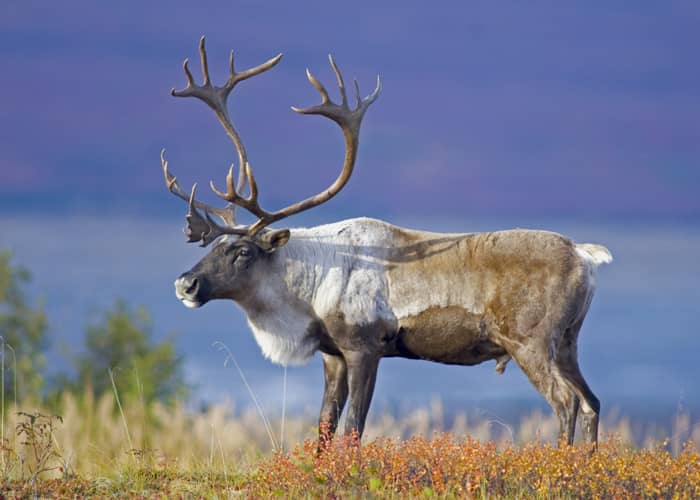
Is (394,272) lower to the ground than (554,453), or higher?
higher

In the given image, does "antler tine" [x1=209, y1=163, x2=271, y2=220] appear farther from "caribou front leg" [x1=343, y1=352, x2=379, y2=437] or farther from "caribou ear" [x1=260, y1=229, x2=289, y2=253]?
"caribou front leg" [x1=343, y1=352, x2=379, y2=437]

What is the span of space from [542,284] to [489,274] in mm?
480

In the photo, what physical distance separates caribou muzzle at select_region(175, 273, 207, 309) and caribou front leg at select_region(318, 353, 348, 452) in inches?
53.6

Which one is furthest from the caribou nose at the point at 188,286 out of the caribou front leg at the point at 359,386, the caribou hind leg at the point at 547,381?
the caribou hind leg at the point at 547,381

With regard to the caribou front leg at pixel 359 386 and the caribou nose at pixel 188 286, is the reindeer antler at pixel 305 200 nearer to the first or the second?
the caribou nose at pixel 188 286

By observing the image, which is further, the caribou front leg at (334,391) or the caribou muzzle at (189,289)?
the caribou front leg at (334,391)

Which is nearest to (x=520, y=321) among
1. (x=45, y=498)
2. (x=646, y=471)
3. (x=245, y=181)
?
(x=646, y=471)

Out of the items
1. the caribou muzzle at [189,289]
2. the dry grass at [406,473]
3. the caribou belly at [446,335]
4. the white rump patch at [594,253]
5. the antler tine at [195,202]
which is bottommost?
the dry grass at [406,473]

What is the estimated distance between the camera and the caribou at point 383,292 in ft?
30.7

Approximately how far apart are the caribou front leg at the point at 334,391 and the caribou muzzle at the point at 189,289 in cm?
136

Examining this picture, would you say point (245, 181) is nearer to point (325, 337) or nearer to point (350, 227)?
point (350, 227)

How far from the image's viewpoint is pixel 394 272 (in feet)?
31.7

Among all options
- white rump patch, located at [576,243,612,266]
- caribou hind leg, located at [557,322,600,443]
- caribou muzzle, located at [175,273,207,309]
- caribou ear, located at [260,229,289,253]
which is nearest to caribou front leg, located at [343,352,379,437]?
caribou ear, located at [260,229,289,253]

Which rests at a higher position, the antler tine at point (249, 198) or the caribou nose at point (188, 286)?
the antler tine at point (249, 198)
